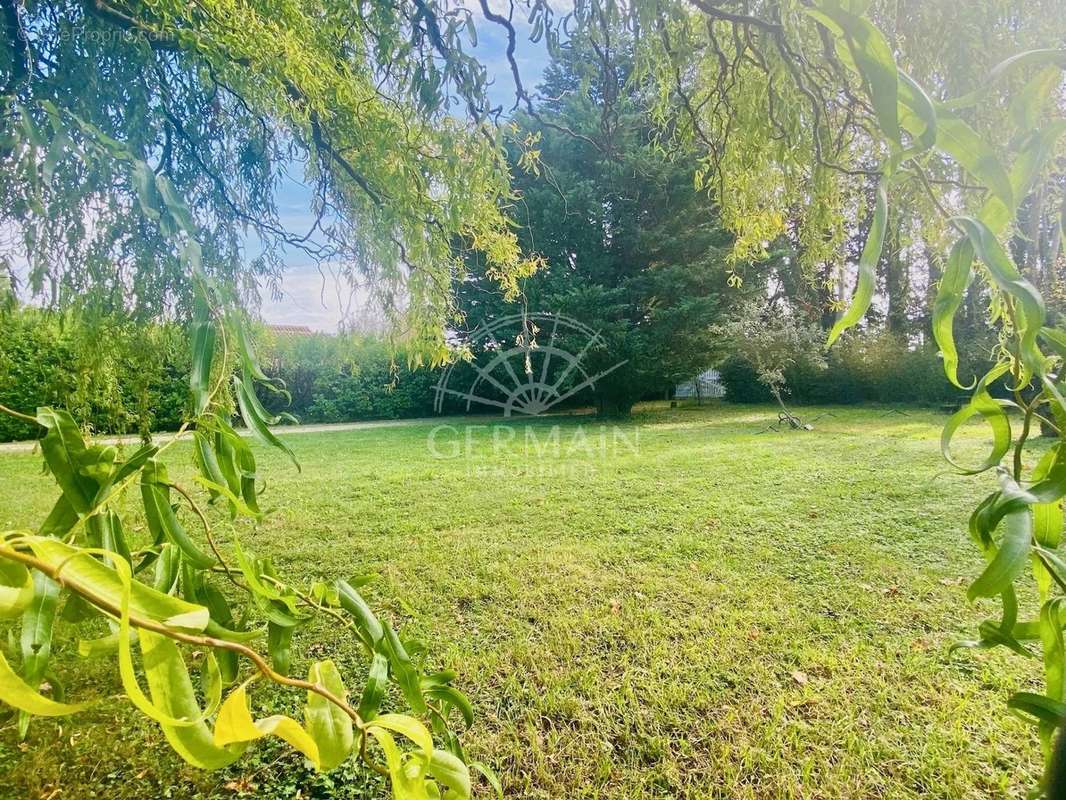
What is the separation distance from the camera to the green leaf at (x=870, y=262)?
27 centimetres

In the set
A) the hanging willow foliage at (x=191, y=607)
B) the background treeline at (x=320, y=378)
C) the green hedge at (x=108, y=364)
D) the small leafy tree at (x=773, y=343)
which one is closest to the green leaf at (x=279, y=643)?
the hanging willow foliage at (x=191, y=607)

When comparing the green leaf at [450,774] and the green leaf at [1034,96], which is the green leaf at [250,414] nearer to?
the green leaf at [450,774]

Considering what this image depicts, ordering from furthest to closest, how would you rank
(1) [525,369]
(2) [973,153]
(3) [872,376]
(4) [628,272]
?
(3) [872,376] → (4) [628,272] → (1) [525,369] → (2) [973,153]

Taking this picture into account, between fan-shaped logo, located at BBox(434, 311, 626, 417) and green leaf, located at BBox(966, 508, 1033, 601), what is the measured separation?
817 cm

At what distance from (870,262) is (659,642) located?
6.51 ft

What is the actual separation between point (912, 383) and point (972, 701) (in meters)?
11.0

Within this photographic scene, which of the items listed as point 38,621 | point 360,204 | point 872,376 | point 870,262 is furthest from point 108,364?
point 872,376

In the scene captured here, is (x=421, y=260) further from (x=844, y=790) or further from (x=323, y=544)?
(x=844, y=790)

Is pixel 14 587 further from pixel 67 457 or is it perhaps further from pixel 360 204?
pixel 360 204

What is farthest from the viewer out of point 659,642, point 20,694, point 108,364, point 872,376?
point 872,376

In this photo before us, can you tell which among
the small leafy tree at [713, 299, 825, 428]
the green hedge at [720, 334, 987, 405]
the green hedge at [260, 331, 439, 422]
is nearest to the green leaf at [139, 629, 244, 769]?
the green hedge at [260, 331, 439, 422]

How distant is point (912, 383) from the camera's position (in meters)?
10.4

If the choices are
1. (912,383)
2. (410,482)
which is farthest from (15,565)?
(912,383)

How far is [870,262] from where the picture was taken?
12.0 inches
